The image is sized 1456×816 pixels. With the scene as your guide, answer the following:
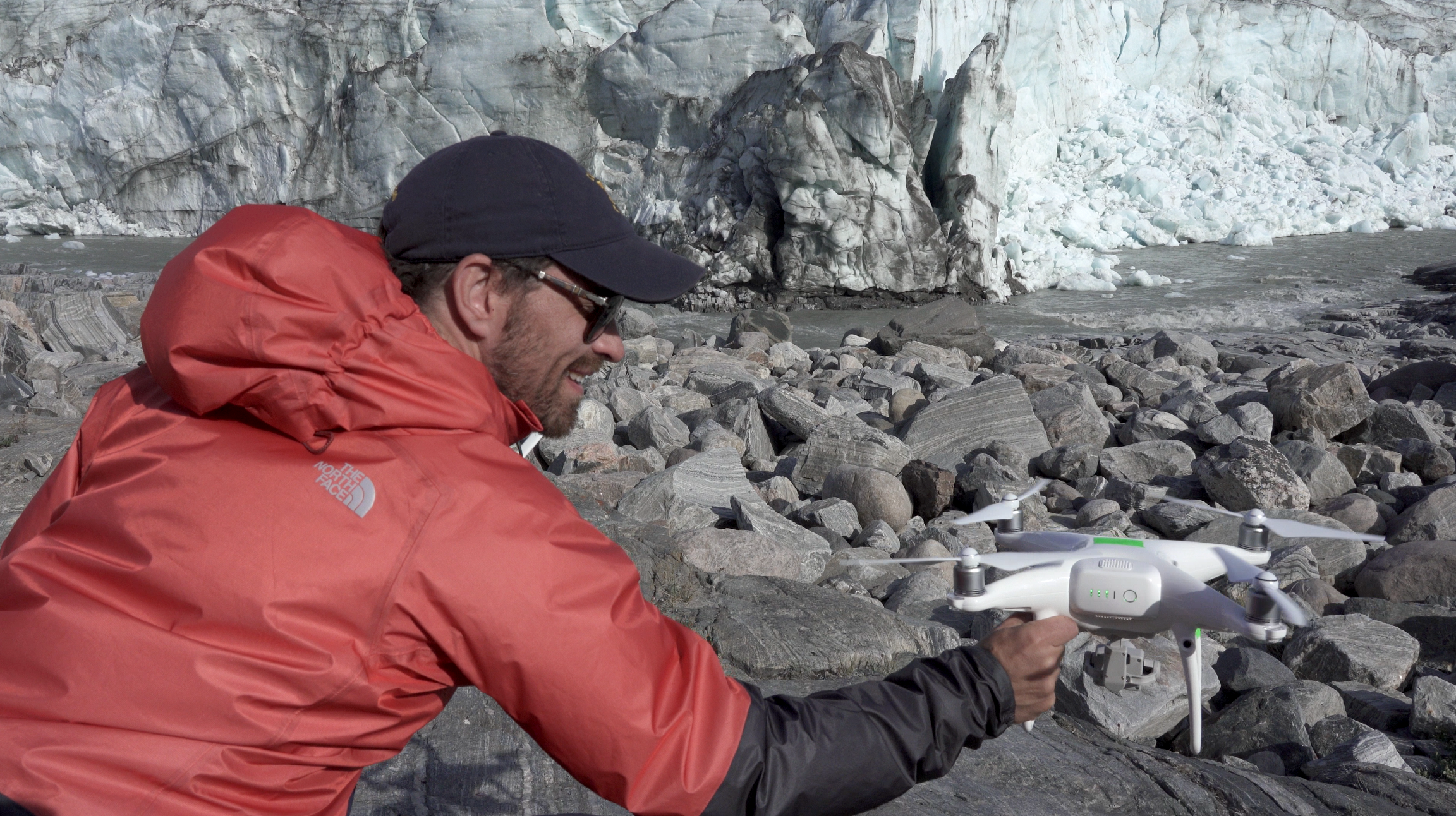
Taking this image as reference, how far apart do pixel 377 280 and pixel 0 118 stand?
26.2 metres

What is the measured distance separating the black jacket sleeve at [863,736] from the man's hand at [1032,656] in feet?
0.05

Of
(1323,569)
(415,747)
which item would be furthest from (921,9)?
(415,747)

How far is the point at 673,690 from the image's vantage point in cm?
110

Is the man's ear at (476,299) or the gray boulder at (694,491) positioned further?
the gray boulder at (694,491)

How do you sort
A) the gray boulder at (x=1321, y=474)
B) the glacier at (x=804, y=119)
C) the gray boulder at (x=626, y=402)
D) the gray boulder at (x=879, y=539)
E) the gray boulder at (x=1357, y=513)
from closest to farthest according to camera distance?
the gray boulder at (x=879, y=539) → the gray boulder at (x=1357, y=513) → the gray boulder at (x=1321, y=474) → the gray boulder at (x=626, y=402) → the glacier at (x=804, y=119)

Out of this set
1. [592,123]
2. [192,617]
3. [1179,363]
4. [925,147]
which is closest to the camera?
[192,617]

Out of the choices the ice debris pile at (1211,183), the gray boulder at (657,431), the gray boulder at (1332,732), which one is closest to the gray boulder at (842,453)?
the gray boulder at (657,431)

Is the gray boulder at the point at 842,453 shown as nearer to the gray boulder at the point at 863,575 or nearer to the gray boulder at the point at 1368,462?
the gray boulder at the point at 863,575

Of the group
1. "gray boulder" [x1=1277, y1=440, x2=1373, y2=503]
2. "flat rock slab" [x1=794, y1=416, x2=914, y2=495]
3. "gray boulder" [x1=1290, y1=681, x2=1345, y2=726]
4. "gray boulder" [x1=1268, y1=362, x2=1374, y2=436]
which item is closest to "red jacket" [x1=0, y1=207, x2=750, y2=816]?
"gray boulder" [x1=1290, y1=681, x2=1345, y2=726]

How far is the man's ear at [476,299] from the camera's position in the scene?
4.06ft

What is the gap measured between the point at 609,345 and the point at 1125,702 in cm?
235

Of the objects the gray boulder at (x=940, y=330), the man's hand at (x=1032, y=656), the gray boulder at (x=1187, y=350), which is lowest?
the gray boulder at (x=940, y=330)

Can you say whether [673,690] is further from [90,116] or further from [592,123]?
[90,116]

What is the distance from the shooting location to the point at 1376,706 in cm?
339
